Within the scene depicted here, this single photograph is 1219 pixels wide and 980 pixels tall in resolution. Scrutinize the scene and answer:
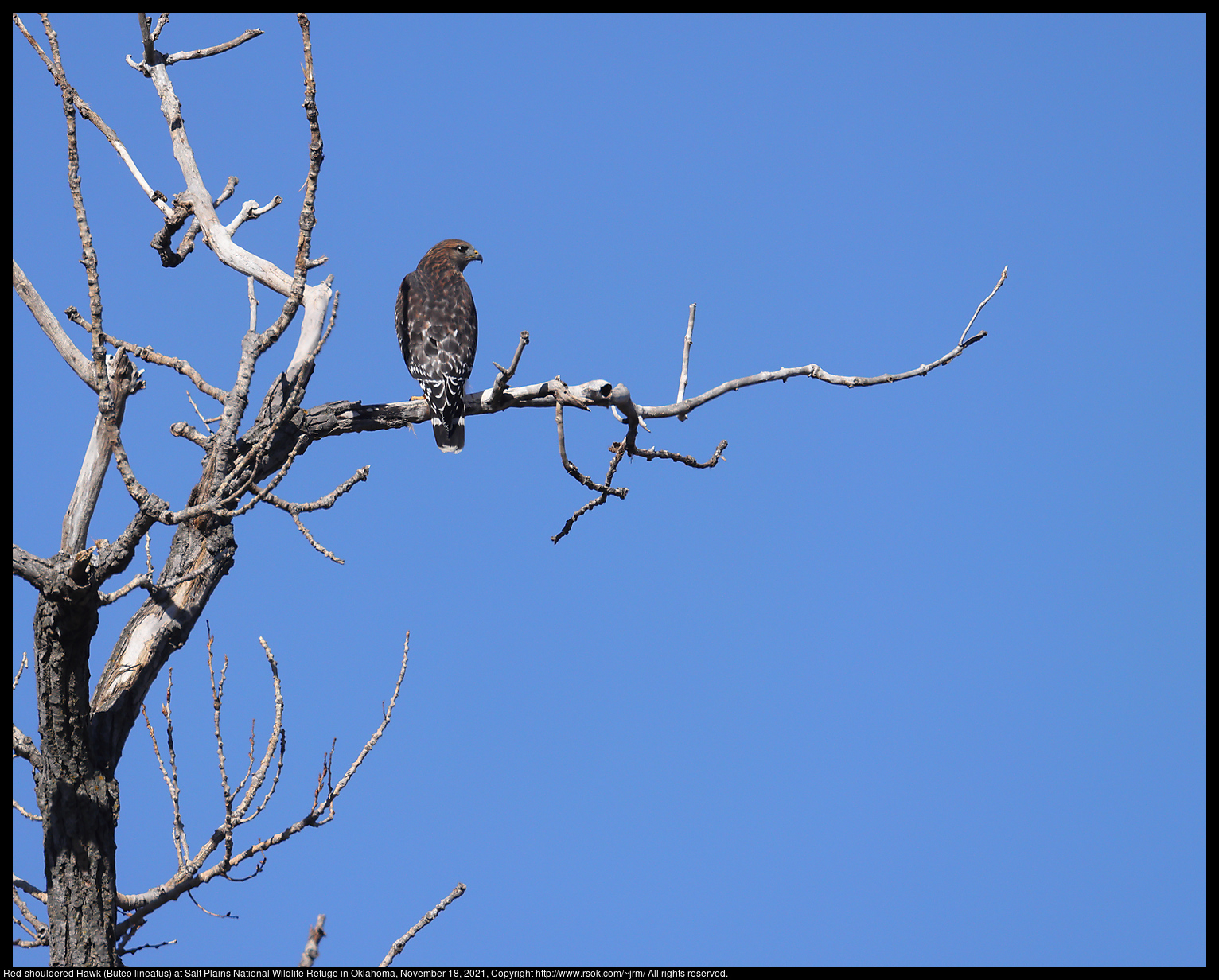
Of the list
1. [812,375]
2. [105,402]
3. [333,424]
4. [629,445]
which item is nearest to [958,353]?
[812,375]

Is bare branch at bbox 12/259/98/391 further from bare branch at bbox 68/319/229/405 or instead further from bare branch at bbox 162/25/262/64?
bare branch at bbox 162/25/262/64

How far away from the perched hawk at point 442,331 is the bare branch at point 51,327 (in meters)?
1.84

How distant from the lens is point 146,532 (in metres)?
3.63

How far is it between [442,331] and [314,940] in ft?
14.9

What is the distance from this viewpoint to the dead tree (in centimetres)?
362

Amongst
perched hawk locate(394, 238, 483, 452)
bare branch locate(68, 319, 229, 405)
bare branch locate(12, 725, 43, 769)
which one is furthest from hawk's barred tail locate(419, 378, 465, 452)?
bare branch locate(12, 725, 43, 769)

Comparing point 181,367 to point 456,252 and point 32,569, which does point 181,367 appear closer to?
point 32,569

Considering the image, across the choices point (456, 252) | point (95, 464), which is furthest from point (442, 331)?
point (95, 464)

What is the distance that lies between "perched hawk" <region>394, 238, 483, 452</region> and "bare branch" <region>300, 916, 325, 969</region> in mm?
3453

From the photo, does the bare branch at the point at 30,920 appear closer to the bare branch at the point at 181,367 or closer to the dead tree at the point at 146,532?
the dead tree at the point at 146,532

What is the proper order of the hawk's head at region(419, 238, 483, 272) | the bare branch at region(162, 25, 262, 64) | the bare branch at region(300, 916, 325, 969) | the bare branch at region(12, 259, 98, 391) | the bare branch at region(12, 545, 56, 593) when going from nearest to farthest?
the bare branch at region(300, 916, 325, 969)
the bare branch at region(12, 545, 56, 593)
the bare branch at region(12, 259, 98, 391)
the bare branch at region(162, 25, 262, 64)
the hawk's head at region(419, 238, 483, 272)

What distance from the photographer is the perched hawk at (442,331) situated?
19.2 feet

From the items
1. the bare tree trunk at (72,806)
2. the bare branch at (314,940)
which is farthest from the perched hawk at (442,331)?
the bare branch at (314,940)
